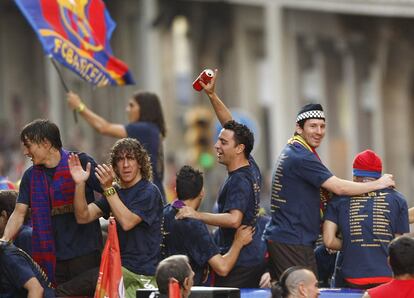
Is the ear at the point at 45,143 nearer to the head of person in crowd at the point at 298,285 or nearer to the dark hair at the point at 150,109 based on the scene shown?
the head of person in crowd at the point at 298,285

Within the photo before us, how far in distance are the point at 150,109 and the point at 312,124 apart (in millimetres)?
3386

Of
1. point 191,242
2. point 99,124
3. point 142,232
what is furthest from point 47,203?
point 99,124

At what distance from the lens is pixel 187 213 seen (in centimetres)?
1343

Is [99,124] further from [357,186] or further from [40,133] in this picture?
[357,186]

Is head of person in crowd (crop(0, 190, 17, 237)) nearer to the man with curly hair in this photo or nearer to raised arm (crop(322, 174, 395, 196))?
the man with curly hair

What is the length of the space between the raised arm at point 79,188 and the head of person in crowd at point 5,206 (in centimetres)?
77

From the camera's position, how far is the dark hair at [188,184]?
1380cm

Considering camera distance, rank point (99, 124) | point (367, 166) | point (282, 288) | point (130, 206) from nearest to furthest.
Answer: point (282, 288)
point (130, 206)
point (367, 166)
point (99, 124)

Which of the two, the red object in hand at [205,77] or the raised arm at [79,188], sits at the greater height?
the red object in hand at [205,77]

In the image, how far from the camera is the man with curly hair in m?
13.0

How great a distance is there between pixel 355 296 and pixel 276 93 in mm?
23381

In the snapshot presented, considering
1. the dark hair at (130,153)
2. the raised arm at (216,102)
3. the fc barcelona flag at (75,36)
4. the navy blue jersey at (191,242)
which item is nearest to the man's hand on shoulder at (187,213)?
the navy blue jersey at (191,242)

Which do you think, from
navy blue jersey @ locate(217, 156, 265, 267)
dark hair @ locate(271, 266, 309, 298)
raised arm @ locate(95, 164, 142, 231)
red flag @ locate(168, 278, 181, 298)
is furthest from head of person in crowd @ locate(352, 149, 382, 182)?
red flag @ locate(168, 278, 181, 298)

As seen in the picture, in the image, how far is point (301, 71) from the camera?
136 feet
